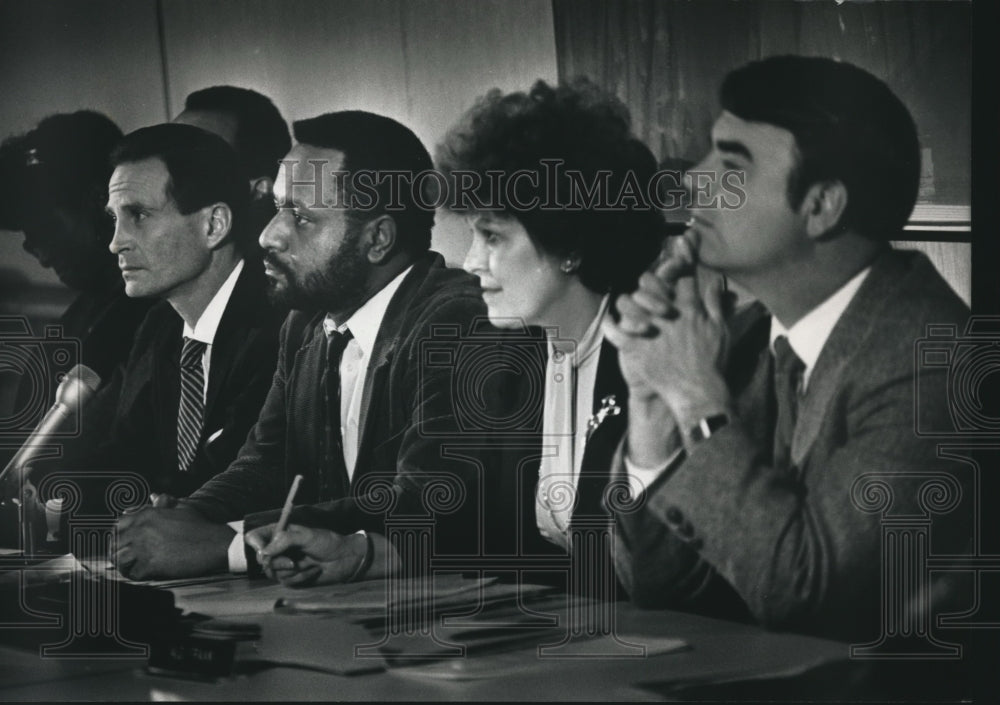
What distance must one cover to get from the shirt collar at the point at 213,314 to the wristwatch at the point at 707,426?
124cm

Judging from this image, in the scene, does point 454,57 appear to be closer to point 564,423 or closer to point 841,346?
point 564,423

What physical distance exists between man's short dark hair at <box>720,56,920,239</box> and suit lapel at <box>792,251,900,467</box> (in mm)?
104

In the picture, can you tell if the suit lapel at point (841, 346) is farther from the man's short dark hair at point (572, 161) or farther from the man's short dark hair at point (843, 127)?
the man's short dark hair at point (572, 161)

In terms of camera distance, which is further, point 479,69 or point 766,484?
point 479,69

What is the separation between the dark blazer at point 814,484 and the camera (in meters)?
2.87

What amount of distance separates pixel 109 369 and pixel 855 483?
6.31ft

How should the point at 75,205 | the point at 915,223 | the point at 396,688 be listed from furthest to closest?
1. the point at 75,205
2. the point at 915,223
3. the point at 396,688

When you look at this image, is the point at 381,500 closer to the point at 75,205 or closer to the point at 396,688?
the point at 396,688

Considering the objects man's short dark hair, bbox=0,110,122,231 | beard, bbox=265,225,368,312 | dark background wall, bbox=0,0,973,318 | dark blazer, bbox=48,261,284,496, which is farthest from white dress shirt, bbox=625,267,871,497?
man's short dark hair, bbox=0,110,122,231

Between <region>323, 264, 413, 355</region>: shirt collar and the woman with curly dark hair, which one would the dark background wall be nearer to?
the woman with curly dark hair

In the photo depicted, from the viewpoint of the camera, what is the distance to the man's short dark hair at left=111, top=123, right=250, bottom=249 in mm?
3184

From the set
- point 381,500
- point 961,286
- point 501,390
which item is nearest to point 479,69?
point 501,390

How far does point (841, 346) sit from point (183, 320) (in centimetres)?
168

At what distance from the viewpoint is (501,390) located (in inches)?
120
